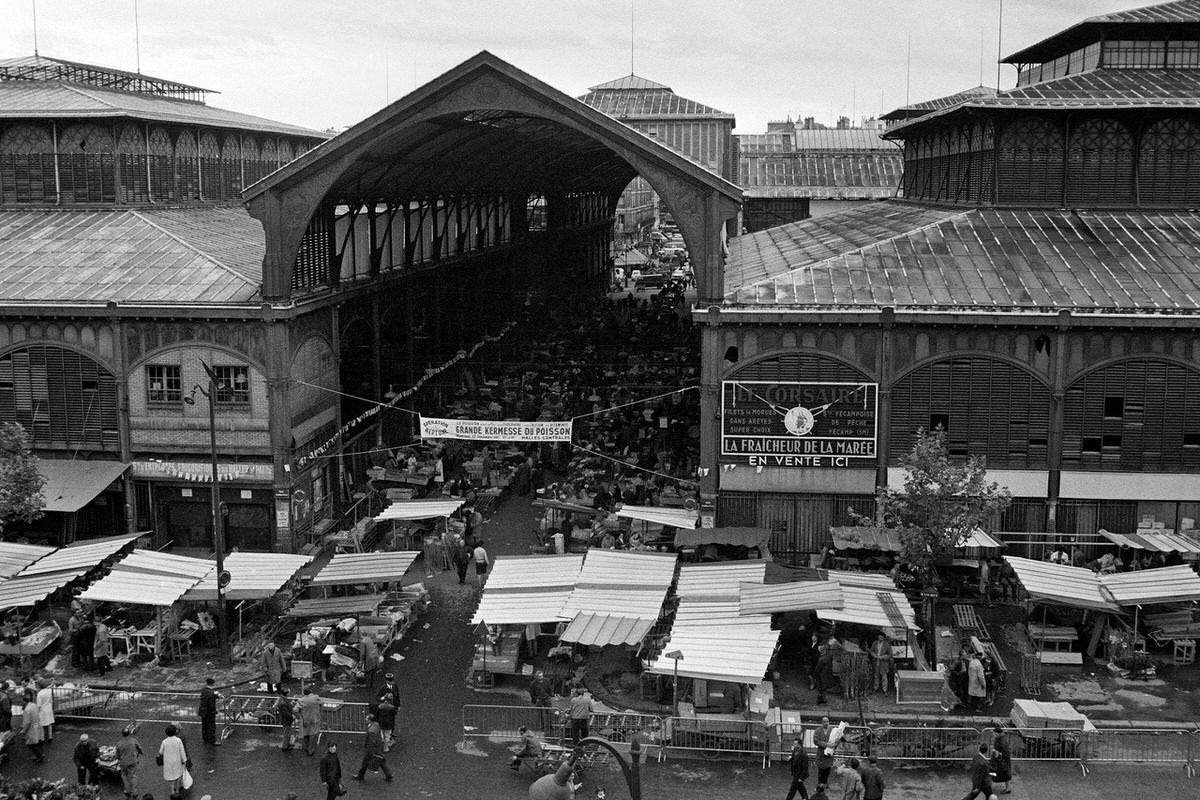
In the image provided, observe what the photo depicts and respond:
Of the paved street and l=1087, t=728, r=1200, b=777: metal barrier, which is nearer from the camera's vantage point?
the paved street

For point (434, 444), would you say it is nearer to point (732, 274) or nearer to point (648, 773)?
point (732, 274)

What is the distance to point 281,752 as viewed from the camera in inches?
1148

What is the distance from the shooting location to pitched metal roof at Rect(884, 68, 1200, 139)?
150 ft

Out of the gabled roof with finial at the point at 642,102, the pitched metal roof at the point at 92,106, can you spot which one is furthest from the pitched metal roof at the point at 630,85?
the pitched metal roof at the point at 92,106

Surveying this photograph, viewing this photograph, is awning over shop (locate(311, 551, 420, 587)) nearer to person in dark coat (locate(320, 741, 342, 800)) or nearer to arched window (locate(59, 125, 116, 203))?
person in dark coat (locate(320, 741, 342, 800))

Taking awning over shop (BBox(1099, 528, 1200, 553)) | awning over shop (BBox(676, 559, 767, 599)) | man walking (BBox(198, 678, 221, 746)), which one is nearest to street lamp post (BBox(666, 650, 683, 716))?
awning over shop (BBox(676, 559, 767, 599))

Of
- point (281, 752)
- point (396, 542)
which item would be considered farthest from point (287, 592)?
point (281, 752)

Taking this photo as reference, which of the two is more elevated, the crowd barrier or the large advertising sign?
the large advertising sign

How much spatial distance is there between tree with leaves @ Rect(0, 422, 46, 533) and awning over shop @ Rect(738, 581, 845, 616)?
70.8 feet

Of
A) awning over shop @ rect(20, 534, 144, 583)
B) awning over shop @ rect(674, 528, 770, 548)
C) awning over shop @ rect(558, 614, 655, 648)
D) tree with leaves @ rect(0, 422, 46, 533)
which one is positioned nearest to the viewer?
awning over shop @ rect(558, 614, 655, 648)

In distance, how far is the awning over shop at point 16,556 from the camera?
3716 cm

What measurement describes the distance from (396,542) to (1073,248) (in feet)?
80.9

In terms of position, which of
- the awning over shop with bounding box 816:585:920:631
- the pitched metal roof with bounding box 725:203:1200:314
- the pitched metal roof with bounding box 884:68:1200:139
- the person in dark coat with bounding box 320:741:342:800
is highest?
the pitched metal roof with bounding box 884:68:1200:139

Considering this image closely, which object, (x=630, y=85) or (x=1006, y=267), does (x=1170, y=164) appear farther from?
(x=630, y=85)
